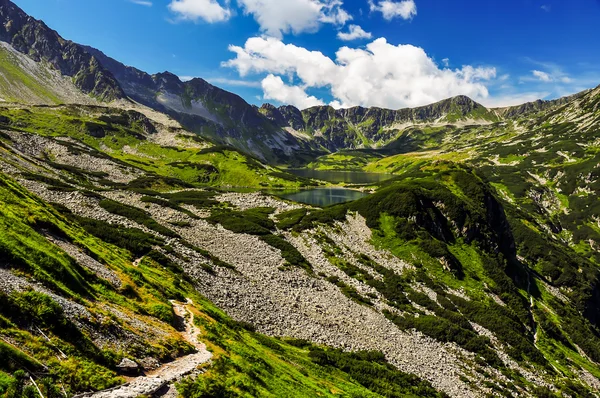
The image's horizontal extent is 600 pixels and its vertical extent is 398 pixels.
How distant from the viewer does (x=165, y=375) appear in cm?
1873

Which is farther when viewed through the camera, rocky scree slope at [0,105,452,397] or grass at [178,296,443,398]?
grass at [178,296,443,398]

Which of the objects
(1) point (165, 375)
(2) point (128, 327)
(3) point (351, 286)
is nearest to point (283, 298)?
(3) point (351, 286)

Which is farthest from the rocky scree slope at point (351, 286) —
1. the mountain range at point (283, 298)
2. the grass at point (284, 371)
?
the mountain range at point (283, 298)

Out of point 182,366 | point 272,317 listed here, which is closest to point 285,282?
point 272,317

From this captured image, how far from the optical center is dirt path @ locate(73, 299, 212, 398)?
1557 centimetres

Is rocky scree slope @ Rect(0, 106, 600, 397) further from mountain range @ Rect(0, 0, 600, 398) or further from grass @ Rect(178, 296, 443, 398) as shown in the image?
mountain range @ Rect(0, 0, 600, 398)

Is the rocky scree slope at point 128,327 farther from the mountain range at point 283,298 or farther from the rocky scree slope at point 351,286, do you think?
the rocky scree slope at point 351,286

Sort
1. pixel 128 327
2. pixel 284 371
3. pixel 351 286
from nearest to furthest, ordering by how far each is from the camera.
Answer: pixel 128 327 → pixel 284 371 → pixel 351 286

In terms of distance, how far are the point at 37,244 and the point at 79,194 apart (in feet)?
179

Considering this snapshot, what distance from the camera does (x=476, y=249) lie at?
89.4 metres

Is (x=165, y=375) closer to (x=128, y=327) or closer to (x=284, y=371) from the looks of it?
(x=128, y=327)

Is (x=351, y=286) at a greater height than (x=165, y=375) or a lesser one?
lesser

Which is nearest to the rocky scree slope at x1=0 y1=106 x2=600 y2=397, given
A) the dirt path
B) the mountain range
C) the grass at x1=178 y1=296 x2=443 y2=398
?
the grass at x1=178 y1=296 x2=443 y2=398

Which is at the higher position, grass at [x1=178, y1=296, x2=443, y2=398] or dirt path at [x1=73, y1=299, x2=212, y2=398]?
dirt path at [x1=73, y1=299, x2=212, y2=398]
